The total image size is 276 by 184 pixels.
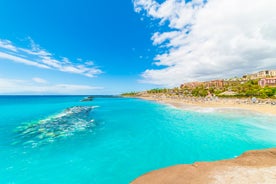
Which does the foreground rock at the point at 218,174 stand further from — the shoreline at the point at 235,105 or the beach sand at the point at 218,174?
the shoreline at the point at 235,105

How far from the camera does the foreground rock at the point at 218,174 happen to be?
5289 millimetres

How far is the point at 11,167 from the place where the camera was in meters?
7.96

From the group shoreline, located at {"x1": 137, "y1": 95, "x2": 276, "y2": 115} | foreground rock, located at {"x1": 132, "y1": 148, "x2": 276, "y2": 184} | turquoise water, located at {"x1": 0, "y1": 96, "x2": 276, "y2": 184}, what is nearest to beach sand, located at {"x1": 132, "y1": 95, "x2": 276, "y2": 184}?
foreground rock, located at {"x1": 132, "y1": 148, "x2": 276, "y2": 184}

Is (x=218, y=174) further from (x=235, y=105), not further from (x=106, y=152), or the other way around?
(x=235, y=105)

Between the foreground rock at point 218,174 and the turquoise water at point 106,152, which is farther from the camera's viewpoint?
the turquoise water at point 106,152

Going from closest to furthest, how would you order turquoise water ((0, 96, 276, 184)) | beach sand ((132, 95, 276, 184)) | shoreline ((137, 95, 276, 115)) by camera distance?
beach sand ((132, 95, 276, 184)) < turquoise water ((0, 96, 276, 184)) < shoreline ((137, 95, 276, 115))

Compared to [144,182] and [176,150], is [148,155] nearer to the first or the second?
[176,150]

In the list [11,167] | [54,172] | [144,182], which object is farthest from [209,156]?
[11,167]

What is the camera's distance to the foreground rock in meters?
5.29

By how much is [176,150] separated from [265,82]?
9244 centimetres

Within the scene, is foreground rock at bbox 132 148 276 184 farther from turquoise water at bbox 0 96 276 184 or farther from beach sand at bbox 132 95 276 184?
turquoise water at bbox 0 96 276 184

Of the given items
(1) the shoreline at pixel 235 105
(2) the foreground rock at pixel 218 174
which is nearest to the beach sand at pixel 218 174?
(2) the foreground rock at pixel 218 174

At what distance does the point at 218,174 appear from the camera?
5941 mm

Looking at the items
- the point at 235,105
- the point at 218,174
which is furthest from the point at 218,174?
the point at 235,105
